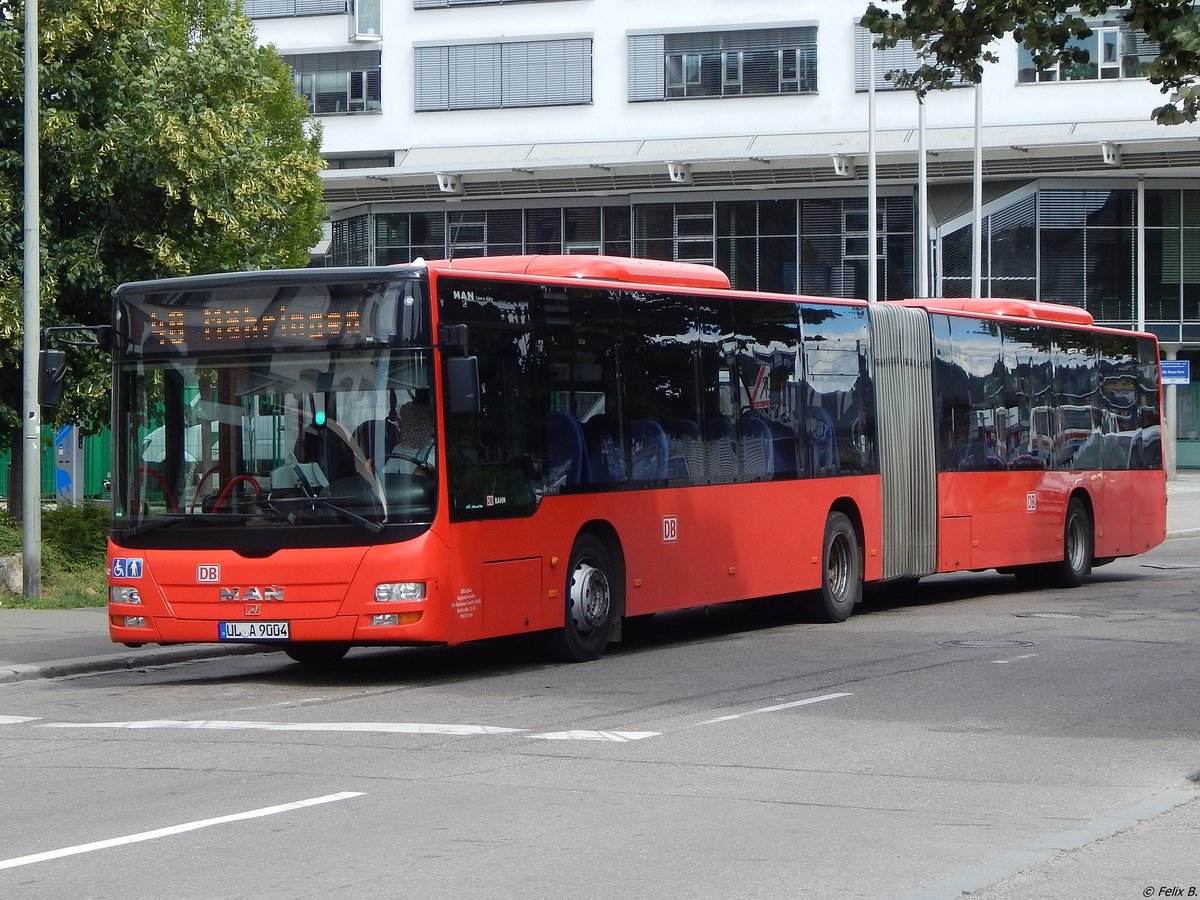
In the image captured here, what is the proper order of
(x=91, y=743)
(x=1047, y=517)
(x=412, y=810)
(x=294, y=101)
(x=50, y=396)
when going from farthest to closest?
(x=294, y=101)
(x=1047, y=517)
(x=50, y=396)
(x=91, y=743)
(x=412, y=810)

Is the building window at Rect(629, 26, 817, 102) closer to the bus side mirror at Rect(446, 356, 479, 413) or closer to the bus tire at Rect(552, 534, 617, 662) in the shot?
the bus tire at Rect(552, 534, 617, 662)

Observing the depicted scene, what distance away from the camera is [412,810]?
27.6 feet

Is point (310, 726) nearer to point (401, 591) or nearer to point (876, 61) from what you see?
point (401, 591)

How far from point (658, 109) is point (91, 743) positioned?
152ft

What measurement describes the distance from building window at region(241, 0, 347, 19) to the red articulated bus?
141ft

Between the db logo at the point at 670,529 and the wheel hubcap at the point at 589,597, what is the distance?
0.87 metres

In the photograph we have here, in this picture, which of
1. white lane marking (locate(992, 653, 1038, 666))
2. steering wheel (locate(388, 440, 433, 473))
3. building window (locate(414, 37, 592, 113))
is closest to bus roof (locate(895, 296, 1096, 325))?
white lane marking (locate(992, 653, 1038, 666))

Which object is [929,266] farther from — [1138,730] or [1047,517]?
[1138,730]

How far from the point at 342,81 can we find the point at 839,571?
142ft

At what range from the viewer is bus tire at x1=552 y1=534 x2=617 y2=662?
576 inches

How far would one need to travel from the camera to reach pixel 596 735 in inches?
427

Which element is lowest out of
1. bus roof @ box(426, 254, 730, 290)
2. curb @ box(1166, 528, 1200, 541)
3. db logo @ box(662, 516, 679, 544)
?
curb @ box(1166, 528, 1200, 541)

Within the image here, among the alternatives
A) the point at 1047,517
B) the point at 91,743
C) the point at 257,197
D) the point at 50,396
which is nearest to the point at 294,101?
the point at 257,197

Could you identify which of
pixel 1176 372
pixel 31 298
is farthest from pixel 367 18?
pixel 31 298
